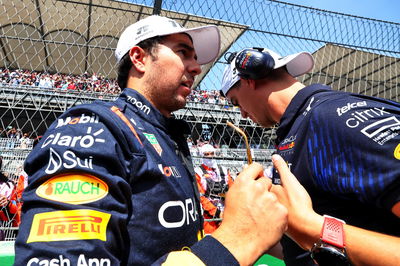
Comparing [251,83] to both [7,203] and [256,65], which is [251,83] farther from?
[7,203]

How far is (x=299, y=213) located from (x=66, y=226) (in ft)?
2.06

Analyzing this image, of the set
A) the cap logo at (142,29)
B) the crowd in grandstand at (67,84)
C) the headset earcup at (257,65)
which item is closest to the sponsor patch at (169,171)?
the cap logo at (142,29)

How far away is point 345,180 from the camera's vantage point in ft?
3.10

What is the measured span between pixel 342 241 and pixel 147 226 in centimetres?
→ 56

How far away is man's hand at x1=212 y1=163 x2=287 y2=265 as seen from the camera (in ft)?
2.19

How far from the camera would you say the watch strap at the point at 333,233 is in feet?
2.87

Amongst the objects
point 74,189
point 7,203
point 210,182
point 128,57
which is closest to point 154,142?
point 74,189

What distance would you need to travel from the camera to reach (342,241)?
877mm

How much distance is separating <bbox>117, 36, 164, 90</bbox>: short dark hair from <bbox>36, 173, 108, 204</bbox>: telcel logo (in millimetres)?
787

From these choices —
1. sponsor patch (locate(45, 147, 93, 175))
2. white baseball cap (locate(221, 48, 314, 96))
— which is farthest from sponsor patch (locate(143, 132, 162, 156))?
white baseball cap (locate(221, 48, 314, 96))

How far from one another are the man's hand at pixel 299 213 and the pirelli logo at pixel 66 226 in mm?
548

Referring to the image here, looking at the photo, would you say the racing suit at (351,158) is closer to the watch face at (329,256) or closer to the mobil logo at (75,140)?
the watch face at (329,256)

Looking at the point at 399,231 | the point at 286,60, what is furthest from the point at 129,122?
the point at 286,60

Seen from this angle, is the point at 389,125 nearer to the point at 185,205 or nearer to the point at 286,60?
the point at 185,205
